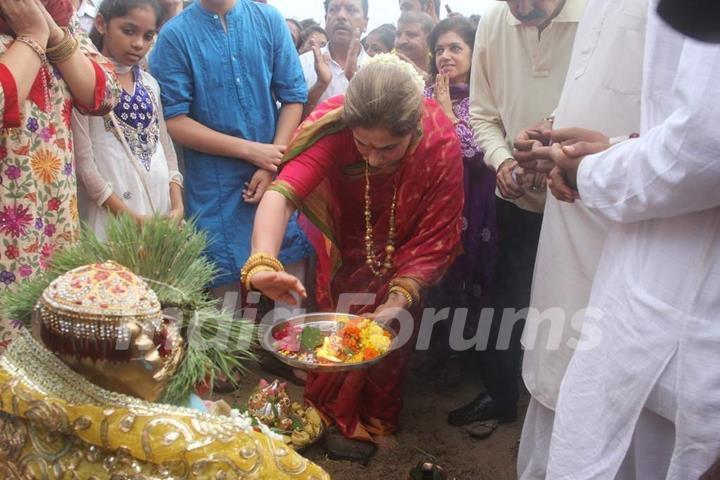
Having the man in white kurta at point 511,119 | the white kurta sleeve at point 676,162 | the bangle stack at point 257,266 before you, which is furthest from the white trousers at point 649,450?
the bangle stack at point 257,266

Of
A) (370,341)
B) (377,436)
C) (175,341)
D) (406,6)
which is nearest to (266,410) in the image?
(377,436)

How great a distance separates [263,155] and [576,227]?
184cm

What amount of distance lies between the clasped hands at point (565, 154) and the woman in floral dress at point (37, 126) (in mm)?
1500

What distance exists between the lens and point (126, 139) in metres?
2.87

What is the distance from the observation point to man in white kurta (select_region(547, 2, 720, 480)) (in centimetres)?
142

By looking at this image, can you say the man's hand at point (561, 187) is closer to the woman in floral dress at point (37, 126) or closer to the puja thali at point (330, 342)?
the puja thali at point (330, 342)

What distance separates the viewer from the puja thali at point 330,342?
2.38 metres

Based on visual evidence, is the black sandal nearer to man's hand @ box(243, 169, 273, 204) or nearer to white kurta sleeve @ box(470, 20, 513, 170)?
man's hand @ box(243, 169, 273, 204)

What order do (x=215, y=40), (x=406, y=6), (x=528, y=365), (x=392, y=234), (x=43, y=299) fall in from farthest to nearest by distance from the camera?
(x=406, y=6), (x=215, y=40), (x=392, y=234), (x=528, y=365), (x=43, y=299)

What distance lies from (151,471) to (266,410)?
5.79ft

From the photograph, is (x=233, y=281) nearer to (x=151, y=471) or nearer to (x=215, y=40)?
(x=215, y=40)

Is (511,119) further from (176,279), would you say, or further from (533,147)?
(176,279)

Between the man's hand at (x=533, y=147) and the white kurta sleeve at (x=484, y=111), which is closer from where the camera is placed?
the man's hand at (x=533, y=147)

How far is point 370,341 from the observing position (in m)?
2.48
